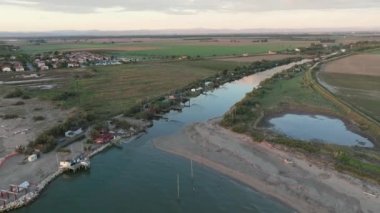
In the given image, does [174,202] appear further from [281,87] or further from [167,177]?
[281,87]

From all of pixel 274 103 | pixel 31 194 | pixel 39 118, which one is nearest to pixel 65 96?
pixel 39 118

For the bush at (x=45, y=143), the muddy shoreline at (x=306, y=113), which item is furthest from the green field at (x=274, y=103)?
the bush at (x=45, y=143)

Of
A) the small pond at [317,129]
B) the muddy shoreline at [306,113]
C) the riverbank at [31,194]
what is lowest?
the small pond at [317,129]

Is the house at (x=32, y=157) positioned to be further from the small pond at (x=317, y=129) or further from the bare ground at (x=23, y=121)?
the small pond at (x=317, y=129)

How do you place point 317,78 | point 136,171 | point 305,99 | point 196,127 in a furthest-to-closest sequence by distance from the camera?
point 317,78 < point 305,99 < point 196,127 < point 136,171

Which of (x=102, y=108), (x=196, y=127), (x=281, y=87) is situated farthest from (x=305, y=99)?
(x=102, y=108)
